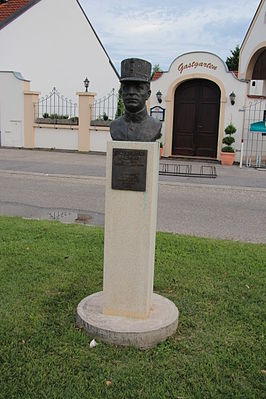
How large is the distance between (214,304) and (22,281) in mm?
2129

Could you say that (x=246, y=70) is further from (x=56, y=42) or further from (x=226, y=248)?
(x=226, y=248)

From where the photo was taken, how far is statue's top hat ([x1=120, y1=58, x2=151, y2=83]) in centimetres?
357

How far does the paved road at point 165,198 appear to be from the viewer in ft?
25.3

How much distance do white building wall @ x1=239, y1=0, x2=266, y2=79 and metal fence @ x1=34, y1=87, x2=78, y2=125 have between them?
9.24 meters

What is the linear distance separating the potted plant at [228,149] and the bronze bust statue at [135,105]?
45.2 ft

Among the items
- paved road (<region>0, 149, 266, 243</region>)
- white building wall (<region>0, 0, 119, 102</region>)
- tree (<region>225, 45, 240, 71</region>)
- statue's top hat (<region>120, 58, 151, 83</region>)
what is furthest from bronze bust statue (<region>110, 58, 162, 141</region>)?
tree (<region>225, 45, 240, 71</region>)

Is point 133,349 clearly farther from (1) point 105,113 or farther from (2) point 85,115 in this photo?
(1) point 105,113

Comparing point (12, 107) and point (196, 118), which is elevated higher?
point (12, 107)

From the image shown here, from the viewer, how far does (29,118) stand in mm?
20453

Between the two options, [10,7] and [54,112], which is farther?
[10,7]

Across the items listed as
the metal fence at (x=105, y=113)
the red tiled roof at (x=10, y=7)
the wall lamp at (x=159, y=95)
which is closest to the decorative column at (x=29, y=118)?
the metal fence at (x=105, y=113)

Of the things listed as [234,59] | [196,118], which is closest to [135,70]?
[196,118]

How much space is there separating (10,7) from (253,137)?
17.1m

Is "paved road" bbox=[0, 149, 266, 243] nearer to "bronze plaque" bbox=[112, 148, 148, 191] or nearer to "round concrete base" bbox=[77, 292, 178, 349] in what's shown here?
"round concrete base" bbox=[77, 292, 178, 349]
